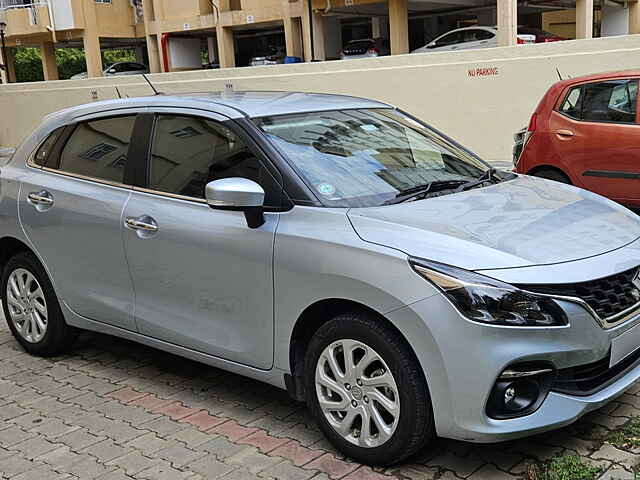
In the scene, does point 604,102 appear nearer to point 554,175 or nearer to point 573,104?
point 573,104

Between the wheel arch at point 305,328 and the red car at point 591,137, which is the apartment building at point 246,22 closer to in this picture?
the red car at point 591,137

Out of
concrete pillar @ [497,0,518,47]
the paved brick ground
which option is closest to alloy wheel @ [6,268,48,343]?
the paved brick ground

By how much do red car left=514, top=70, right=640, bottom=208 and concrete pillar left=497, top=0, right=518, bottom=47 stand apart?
1276cm

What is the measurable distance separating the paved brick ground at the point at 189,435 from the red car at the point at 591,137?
14.6 feet

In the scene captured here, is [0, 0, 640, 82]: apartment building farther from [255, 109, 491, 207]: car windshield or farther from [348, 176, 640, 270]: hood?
[348, 176, 640, 270]: hood

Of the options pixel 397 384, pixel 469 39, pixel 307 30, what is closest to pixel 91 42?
pixel 307 30

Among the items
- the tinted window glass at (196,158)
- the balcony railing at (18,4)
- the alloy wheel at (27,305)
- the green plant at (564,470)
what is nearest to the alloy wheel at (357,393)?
the green plant at (564,470)

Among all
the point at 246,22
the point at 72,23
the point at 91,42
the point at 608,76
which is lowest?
the point at 608,76

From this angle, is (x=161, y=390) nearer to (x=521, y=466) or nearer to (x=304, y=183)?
(x=304, y=183)

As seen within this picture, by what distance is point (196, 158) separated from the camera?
14.0 ft

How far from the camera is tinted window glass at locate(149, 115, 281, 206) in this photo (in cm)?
400

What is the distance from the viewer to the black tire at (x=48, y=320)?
16.7 feet

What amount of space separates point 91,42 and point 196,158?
29.9 meters

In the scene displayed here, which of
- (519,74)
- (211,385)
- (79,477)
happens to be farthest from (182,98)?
(519,74)
